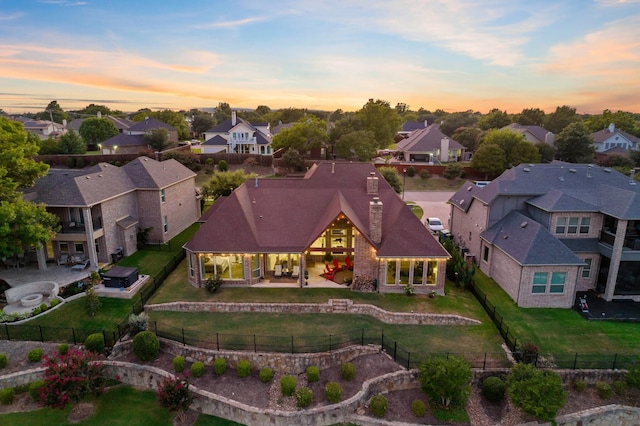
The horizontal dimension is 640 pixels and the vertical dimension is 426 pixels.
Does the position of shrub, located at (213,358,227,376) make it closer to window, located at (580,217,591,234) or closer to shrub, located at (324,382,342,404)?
shrub, located at (324,382,342,404)

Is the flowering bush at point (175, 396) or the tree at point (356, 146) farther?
the tree at point (356, 146)

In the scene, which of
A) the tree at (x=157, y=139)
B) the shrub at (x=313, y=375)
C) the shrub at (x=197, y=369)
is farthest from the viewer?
the tree at (x=157, y=139)

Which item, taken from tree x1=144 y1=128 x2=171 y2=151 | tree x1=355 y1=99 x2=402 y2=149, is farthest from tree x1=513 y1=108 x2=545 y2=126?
tree x1=144 y1=128 x2=171 y2=151

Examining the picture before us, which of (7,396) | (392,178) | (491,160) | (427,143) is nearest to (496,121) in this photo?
(427,143)

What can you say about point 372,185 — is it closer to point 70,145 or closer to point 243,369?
point 243,369

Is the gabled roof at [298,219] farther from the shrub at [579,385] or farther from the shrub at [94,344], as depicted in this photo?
the shrub at [579,385]

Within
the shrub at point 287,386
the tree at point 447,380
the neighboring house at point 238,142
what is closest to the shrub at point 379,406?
the tree at point 447,380
